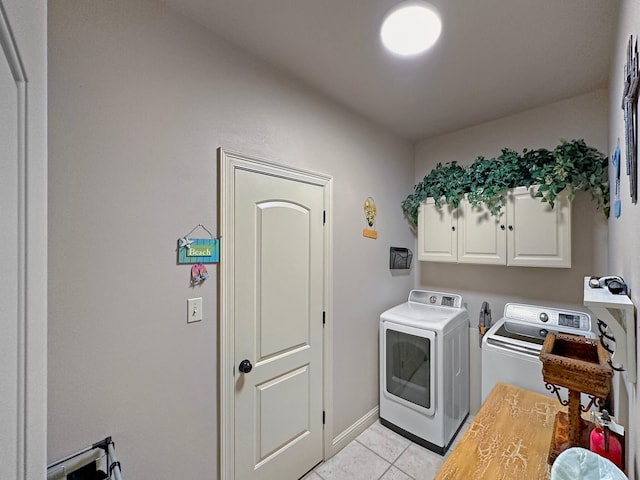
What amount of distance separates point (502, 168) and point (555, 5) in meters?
1.11

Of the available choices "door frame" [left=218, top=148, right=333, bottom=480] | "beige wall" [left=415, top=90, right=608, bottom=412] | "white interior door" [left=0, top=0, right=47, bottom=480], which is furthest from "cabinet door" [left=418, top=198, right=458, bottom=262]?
"white interior door" [left=0, top=0, right=47, bottom=480]

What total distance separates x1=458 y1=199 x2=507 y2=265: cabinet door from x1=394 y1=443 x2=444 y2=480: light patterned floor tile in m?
1.56

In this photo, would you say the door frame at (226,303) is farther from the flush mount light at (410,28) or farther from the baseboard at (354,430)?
the flush mount light at (410,28)

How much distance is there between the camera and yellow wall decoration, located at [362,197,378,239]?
8.03 ft

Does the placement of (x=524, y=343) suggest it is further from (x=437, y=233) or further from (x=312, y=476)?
(x=312, y=476)

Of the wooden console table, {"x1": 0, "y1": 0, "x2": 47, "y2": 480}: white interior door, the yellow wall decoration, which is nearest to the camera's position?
{"x1": 0, "y1": 0, "x2": 47, "y2": 480}: white interior door

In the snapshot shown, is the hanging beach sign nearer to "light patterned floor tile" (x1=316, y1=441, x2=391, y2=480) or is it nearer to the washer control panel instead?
"light patterned floor tile" (x1=316, y1=441, x2=391, y2=480)

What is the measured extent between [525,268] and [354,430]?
6.57 feet

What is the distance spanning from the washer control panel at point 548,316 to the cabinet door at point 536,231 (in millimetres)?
384

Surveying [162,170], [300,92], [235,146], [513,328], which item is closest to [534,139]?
[513,328]

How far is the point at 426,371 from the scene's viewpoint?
2.18 metres

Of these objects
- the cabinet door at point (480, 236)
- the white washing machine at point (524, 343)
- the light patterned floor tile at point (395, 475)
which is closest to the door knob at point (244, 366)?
the light patterned floor tile at point (395, 475)

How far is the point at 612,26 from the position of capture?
143 cm

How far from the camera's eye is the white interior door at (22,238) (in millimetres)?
480
